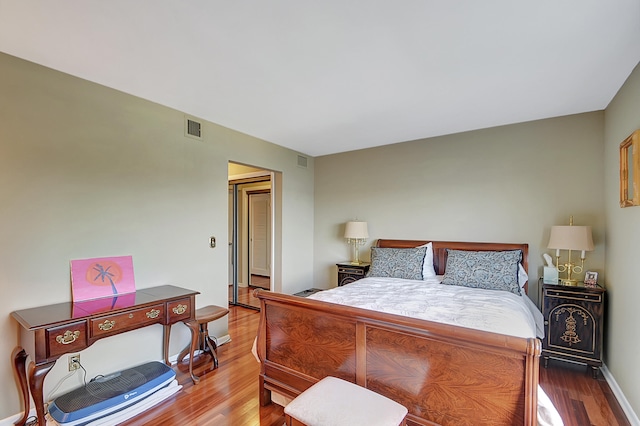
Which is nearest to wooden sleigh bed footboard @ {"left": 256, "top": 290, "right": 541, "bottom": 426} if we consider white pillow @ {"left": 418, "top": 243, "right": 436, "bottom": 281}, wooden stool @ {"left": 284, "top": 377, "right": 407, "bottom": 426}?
wooden stool @ {"left": 284, "top": 377, "right": 407, "bottom": 426}

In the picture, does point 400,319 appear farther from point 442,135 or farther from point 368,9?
point 442,135

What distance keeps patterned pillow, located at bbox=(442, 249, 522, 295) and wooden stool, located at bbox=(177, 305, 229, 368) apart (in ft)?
8.00

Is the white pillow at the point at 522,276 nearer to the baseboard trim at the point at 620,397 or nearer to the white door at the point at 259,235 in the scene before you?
the baseboard trim at the point at 620,397

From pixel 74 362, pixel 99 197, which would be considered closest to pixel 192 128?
pixel 99 197

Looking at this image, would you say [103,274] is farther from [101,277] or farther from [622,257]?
[622,257]

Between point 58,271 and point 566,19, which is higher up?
point 566,19

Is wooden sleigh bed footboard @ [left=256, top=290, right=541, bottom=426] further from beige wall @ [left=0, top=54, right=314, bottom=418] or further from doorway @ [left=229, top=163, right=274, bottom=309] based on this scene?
doorway @ [left=229, top=163, right=274, bottom=309]

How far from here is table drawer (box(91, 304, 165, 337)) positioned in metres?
2.07

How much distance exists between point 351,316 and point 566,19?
6.85ft

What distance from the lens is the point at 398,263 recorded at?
3.66m

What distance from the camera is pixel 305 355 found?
210 centimetres

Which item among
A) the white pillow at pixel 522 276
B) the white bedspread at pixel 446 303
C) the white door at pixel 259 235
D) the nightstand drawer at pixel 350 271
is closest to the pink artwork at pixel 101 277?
the white bedspread at pixel 446 303

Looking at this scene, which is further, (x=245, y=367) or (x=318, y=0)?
(x=245, y=367)

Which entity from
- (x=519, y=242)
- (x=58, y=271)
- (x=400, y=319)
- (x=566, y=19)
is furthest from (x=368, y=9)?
(x=519, y=242)
